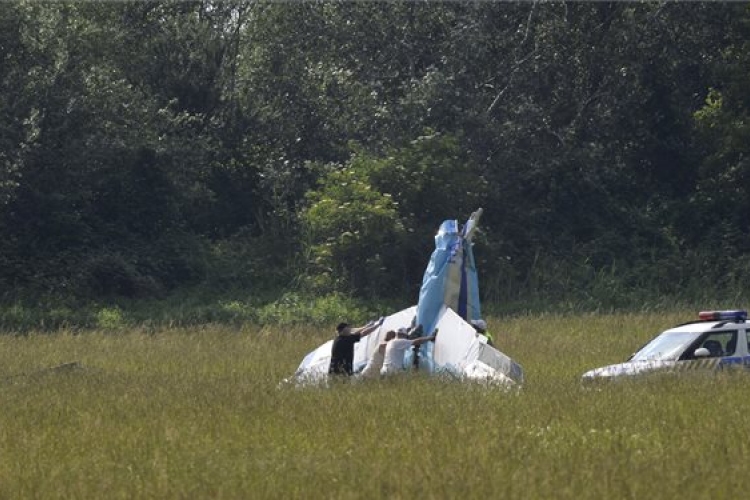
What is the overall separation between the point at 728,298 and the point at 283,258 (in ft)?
41.5

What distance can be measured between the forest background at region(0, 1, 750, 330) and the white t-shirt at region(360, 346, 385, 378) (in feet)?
52.7

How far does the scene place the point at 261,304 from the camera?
41.3 meters

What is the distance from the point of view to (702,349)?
20.8 metres

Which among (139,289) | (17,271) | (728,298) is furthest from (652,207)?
(17,271)

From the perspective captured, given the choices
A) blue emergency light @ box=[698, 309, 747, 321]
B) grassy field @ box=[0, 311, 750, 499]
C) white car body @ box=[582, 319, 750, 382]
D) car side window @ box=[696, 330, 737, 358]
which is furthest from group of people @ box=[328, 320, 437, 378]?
blue emergency light @ box=[698, 309, 747, 321]

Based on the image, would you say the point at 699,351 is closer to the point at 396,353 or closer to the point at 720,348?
the point at 720,348

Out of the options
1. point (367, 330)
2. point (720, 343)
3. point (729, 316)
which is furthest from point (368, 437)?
point (367, 330)

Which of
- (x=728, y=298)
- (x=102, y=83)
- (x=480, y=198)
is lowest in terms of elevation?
(x=728, y=298)

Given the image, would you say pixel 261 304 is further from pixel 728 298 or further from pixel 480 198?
pixel 728 298

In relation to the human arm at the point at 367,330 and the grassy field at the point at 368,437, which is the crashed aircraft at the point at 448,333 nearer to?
the human arm at the point at 367,330

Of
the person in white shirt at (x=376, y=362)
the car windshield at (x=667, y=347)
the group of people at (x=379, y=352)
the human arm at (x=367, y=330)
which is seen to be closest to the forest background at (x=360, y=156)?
the human arm at (x=367, y=330)

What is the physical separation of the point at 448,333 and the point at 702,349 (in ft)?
11.5

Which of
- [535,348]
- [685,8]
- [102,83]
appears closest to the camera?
[535,348]

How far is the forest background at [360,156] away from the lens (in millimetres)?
41594
